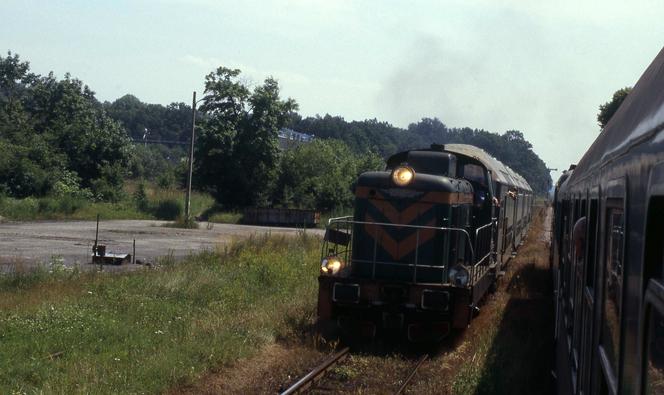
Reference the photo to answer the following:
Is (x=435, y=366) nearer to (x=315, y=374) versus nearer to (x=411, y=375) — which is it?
(x=411, y=375)

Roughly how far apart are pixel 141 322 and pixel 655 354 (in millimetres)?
10558

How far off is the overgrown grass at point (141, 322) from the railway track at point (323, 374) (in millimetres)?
1143

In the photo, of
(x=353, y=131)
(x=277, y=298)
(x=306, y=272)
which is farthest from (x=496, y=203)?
(x=353, y=131)

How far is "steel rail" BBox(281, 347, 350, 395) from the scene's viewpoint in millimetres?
8516

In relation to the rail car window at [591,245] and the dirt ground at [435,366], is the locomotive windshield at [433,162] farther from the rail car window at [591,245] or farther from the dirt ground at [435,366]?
the rail car window at [591,245]

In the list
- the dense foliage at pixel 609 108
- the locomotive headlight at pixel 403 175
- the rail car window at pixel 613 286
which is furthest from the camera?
the dense foliage at pixel 609 108

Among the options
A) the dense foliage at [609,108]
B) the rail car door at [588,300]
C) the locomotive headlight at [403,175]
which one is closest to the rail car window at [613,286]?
the rail car door at [588,300]

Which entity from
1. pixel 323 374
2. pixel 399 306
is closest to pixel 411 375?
pixel 323 374

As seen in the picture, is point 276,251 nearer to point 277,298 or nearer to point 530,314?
point 277,298

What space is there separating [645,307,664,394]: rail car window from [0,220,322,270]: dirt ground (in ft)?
56.3

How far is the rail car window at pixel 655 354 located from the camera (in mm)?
1947

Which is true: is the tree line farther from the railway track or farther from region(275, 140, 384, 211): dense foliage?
the railway track

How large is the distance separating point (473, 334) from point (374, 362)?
2.37 m

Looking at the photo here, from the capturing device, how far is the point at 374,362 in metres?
10.4
